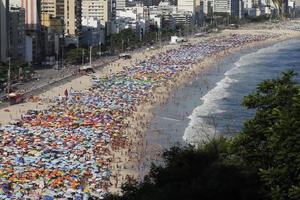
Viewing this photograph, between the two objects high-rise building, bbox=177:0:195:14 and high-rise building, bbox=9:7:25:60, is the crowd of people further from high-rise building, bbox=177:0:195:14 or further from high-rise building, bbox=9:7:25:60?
high-rise building, bbox=177:0:195:14

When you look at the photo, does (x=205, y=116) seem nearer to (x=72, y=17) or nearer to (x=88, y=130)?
(x=88, y=130)

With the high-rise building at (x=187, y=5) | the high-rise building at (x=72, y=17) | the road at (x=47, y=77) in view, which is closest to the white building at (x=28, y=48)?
the road at (x=47, y=77)

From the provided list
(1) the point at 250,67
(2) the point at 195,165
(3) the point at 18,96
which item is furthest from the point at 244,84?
(2) the point at 195,165

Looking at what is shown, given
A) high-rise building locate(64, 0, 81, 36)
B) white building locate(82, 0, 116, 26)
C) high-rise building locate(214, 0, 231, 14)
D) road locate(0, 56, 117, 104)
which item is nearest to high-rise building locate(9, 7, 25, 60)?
road locate(0, 56, 117, 104)

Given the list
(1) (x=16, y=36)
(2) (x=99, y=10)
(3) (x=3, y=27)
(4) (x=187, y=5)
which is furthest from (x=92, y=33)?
(4) (x=187, y=5)

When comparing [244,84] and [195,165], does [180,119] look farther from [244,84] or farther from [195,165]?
[195,165]
